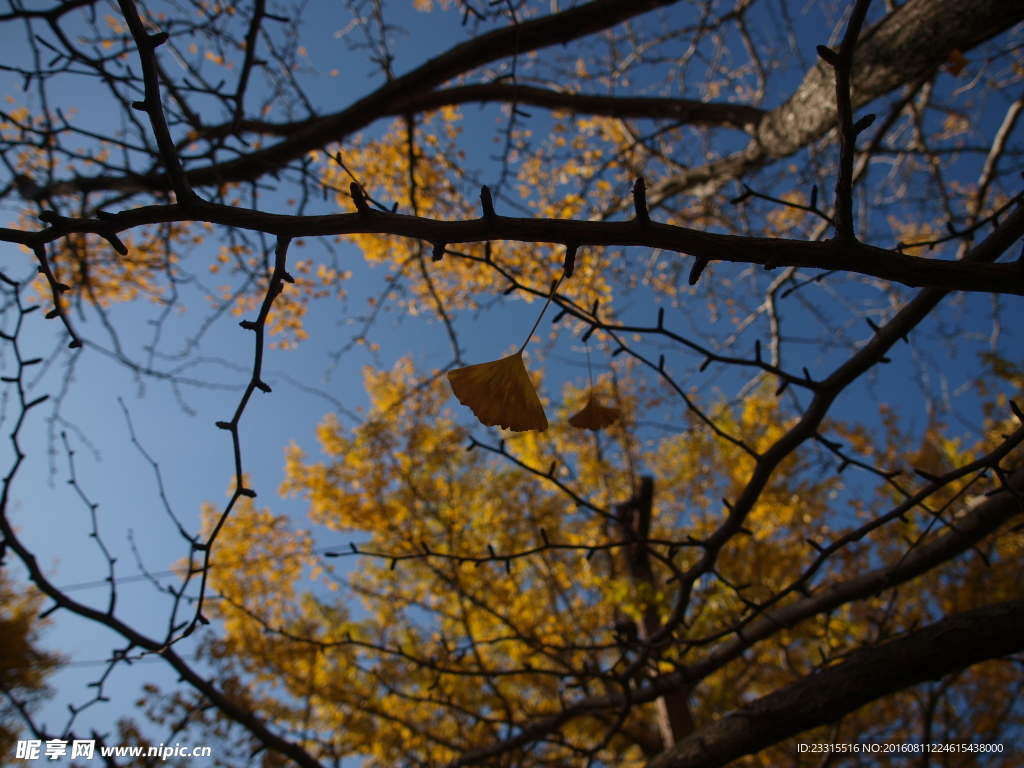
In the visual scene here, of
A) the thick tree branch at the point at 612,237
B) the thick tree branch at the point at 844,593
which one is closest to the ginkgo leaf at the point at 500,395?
the thick tree branch at the point at 612,237

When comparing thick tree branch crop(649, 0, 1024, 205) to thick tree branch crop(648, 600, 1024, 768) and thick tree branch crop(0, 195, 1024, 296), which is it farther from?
thick tree branch crop(648, 600, 1024, 768)

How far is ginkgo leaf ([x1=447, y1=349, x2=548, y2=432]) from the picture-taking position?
0.89 meters

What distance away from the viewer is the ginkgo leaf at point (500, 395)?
35.2 inches

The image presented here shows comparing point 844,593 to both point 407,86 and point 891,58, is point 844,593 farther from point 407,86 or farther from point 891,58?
point 407,86

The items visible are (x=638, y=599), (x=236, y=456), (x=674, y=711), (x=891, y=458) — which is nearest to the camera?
(x=236, y=456)

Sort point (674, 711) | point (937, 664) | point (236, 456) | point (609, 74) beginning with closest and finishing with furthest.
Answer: point (236, 456) < point (937, 664) < point (674, 711) < point (609, 74)

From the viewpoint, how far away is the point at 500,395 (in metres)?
0.92

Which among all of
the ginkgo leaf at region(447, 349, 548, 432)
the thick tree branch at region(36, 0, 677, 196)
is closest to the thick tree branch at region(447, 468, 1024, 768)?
the ginkgo leaf at region(447, 349, 548, 432)

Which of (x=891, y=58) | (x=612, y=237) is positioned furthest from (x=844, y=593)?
(x=891, y=58)

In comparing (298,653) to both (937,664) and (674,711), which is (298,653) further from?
(937,664)

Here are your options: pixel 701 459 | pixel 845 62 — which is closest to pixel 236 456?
pixel 845 62

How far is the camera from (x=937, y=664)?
1425 millimetres

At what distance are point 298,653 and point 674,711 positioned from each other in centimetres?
251

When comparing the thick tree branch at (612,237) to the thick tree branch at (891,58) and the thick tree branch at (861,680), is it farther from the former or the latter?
the thick tree branch at (891,58)
